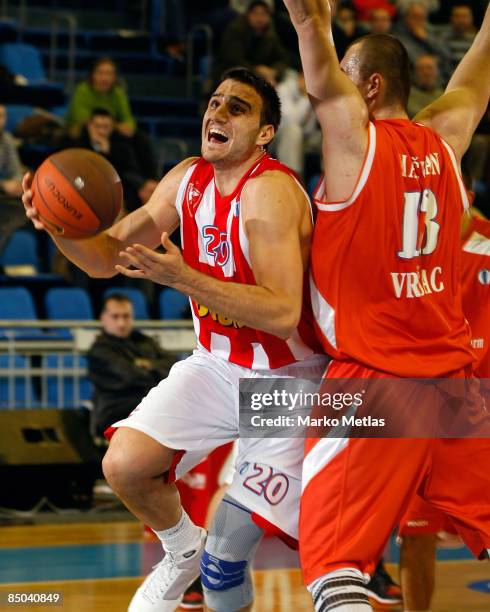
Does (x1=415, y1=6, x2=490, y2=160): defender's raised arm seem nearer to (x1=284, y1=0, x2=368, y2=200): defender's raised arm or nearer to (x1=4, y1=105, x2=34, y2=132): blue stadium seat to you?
(x1=284, y1=0, x2=368, y2=200): defender's raised arm

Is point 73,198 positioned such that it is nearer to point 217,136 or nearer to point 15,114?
point 217,136

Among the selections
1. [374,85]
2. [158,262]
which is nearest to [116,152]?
[374,85]

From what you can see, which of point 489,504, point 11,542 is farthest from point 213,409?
point 11,542

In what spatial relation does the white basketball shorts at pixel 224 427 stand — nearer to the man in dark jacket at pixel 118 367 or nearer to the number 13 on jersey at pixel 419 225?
the number 13 on jersey at pixel 419 225

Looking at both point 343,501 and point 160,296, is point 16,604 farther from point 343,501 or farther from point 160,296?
point 160,296

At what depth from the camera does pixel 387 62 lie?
4.23 meters

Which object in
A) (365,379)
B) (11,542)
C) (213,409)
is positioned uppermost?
(365,379)

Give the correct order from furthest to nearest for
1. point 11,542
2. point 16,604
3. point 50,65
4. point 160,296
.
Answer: point 50,65 → point 160,296 → point 11,542 → point 16,604

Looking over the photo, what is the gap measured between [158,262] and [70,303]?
6177mm

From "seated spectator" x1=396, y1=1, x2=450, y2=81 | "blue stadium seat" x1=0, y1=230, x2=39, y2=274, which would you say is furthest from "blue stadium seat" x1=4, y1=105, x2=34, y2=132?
"seated spectator" x1=396, y1=1, x2=450, y2=81

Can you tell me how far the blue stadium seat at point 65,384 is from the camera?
9.27m

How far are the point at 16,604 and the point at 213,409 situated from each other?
69.6 inches

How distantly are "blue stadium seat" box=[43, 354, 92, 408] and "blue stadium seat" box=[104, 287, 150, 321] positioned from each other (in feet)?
3.04

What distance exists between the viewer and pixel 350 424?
→ 384 centimetres
